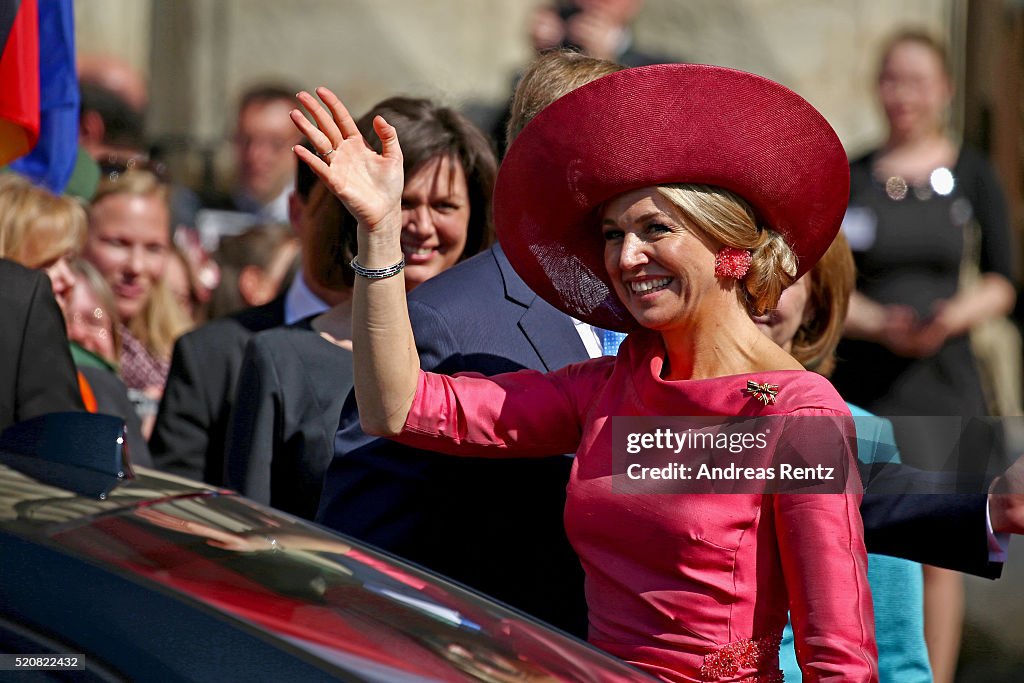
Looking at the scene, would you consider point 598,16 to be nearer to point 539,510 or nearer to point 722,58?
point 722,58

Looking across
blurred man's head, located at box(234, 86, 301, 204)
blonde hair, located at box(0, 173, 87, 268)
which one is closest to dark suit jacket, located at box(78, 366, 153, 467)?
blonde hair, located at box(0, 173, 87, 268)

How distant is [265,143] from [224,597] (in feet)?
20.1

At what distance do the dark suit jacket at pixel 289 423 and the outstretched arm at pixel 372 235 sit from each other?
112 centimetres

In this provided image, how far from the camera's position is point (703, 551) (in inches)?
91.9

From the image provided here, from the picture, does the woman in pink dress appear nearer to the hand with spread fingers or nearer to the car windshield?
the hand with spread fingers

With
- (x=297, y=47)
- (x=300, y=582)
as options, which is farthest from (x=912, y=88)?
(x=297, y=47)

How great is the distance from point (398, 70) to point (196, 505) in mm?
7435

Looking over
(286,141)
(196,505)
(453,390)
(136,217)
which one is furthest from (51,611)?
(286,141)

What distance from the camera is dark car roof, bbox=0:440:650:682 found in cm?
177

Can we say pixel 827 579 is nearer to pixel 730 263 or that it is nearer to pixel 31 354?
pixel 730 263

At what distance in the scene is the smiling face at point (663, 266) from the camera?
2.47 meters

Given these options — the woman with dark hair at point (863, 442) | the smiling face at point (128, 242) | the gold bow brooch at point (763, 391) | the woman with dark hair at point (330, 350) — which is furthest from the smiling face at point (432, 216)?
the smiling face at point (128, 242)

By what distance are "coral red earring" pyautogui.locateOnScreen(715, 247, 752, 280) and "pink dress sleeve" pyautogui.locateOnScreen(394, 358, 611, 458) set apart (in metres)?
0.31

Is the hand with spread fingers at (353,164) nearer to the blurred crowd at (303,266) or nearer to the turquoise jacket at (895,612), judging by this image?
the blurred crowd at (303,266)
